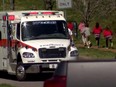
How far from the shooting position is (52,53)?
62.1 feet

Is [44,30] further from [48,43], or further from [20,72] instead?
[20,72]

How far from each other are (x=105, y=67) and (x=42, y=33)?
12569mm

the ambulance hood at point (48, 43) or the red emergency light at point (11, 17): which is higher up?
the red emergency light at point (11, 17)

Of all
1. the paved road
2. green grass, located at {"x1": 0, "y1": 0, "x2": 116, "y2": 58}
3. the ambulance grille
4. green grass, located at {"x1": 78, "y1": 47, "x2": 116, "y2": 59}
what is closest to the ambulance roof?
the ambulance grille

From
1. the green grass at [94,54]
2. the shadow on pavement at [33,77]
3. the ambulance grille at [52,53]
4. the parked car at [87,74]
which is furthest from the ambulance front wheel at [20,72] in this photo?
the parked car at [87,74]

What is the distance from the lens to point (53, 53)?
18.9m

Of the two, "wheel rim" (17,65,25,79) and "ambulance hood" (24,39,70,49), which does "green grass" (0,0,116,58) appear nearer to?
"ambulance hood" (24,39,70,49)

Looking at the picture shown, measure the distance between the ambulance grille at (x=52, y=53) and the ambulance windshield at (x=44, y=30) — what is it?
2.09 ft

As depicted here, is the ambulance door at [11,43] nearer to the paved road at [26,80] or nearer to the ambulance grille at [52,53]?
the paved road at [26,80]

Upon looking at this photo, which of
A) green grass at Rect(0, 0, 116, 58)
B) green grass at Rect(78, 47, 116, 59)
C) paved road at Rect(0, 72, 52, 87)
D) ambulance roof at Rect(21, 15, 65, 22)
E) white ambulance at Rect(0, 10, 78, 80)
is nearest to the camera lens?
paved road at Rect(0, 72, 52, 87)

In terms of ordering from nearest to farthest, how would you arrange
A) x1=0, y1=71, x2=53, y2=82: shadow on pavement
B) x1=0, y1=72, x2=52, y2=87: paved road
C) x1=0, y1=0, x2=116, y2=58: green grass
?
1. x1=0, y1=72, x2=52, y2=87: paved road
2. x1=0, y1=71, x2=53, y2=82: shadow on pavement
3. x1=0, y1=0, x2=116, y2=58: green grass

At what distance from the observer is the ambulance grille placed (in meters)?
18.8

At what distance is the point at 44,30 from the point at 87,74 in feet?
41.5

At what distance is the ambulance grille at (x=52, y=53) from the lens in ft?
61.6
